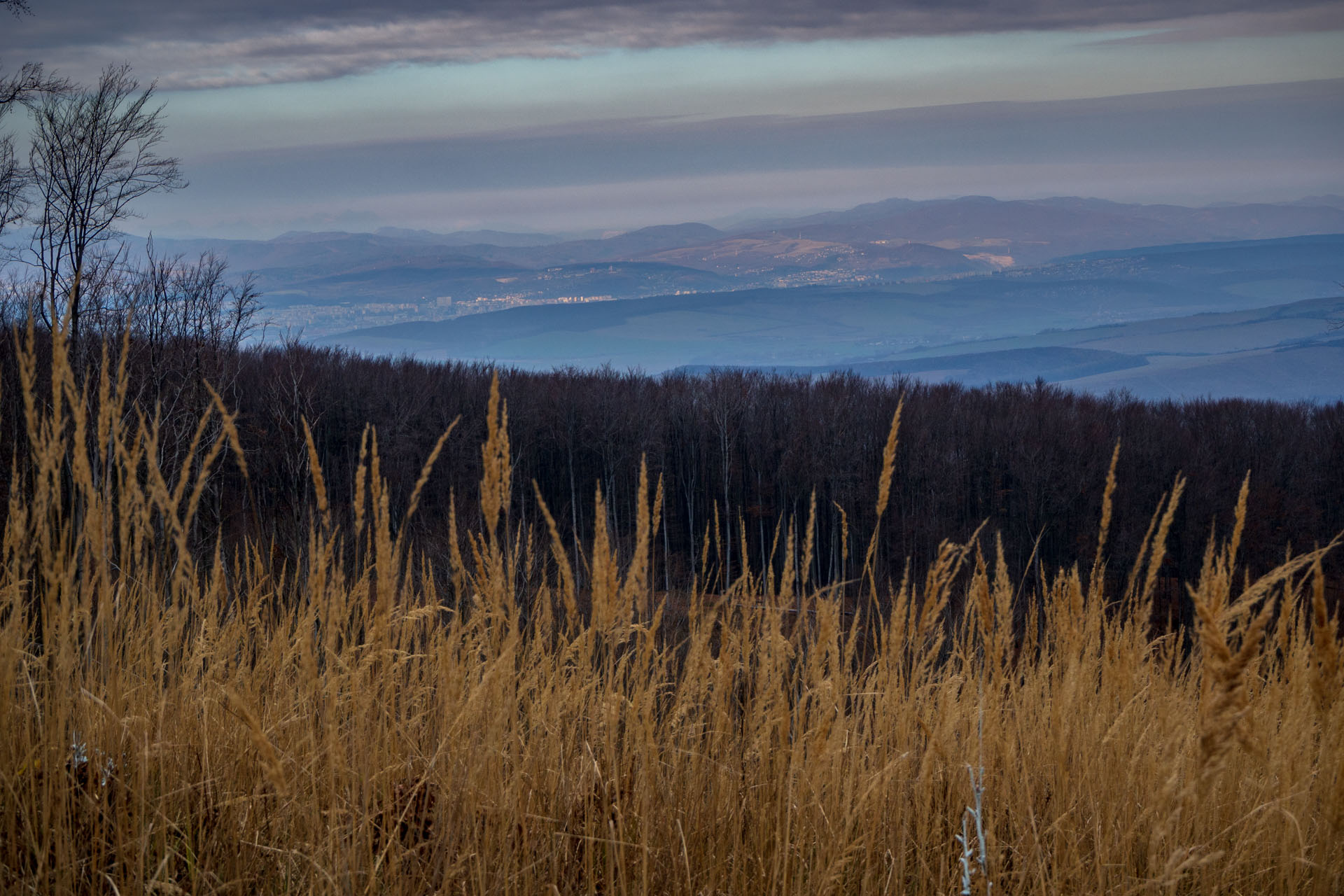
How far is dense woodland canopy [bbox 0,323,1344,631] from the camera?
50.4m

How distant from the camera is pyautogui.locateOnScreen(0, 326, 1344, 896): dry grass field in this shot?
73.9 inches

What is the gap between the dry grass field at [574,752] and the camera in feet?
6.16

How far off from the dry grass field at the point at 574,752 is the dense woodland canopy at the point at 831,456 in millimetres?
42610

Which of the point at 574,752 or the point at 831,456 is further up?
the point at 574,752

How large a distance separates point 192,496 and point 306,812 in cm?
81

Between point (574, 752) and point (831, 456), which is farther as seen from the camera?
point (831, 456)

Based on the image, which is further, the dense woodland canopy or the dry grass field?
the dense woodland canopy

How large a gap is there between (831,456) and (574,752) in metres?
56.2

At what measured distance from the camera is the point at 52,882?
1.92m

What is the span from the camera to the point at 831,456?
5781cm

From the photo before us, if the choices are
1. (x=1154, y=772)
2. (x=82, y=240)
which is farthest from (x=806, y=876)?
(x=82, y=240)

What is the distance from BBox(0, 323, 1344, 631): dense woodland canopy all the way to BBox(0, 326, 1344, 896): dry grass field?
42.6 metres

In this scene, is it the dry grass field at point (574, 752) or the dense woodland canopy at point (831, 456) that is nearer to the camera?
the dry grass field at point (574, 752)

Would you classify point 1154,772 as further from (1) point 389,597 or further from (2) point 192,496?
(2) point 192,496
